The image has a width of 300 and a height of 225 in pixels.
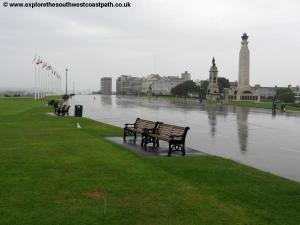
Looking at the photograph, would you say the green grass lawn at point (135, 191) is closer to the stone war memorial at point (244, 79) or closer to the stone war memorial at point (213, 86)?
the stone war memorial at point (244, 79)

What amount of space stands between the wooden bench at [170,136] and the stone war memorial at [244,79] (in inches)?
3513

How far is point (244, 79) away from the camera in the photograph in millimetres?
104625

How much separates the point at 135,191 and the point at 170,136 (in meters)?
A: 5.32

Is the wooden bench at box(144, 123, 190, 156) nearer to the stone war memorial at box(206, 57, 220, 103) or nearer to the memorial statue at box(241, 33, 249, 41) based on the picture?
the memorial statue at box(241, 33, 249, 41)

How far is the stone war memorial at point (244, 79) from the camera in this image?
333 feet

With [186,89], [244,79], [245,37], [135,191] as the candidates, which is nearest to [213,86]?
[244,79]

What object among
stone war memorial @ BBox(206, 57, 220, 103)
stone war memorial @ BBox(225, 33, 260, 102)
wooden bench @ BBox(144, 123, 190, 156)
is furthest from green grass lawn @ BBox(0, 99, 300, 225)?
stone war memorial @ BBox(206, 57, 220, 103)

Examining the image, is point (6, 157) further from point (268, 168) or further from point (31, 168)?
point (268, 168)

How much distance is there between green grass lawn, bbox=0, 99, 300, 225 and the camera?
7062 millimetres

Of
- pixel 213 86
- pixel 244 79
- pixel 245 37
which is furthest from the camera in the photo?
pixel 213 86

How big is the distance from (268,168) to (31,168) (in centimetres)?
638

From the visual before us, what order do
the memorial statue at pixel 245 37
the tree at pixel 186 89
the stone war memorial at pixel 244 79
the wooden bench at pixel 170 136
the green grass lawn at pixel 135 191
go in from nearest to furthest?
the green grass lawn at pixel 135 191 < the wooden bench at pixel 170 136 < the memorial statue at pixel 245 37 < the stone war memorial at pixel 244 79 < the tree at pixel 186 89

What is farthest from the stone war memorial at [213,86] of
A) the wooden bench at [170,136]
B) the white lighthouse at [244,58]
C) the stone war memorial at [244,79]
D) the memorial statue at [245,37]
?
the wooden bench at [170,136]

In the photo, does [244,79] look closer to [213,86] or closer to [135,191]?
[213,86]
